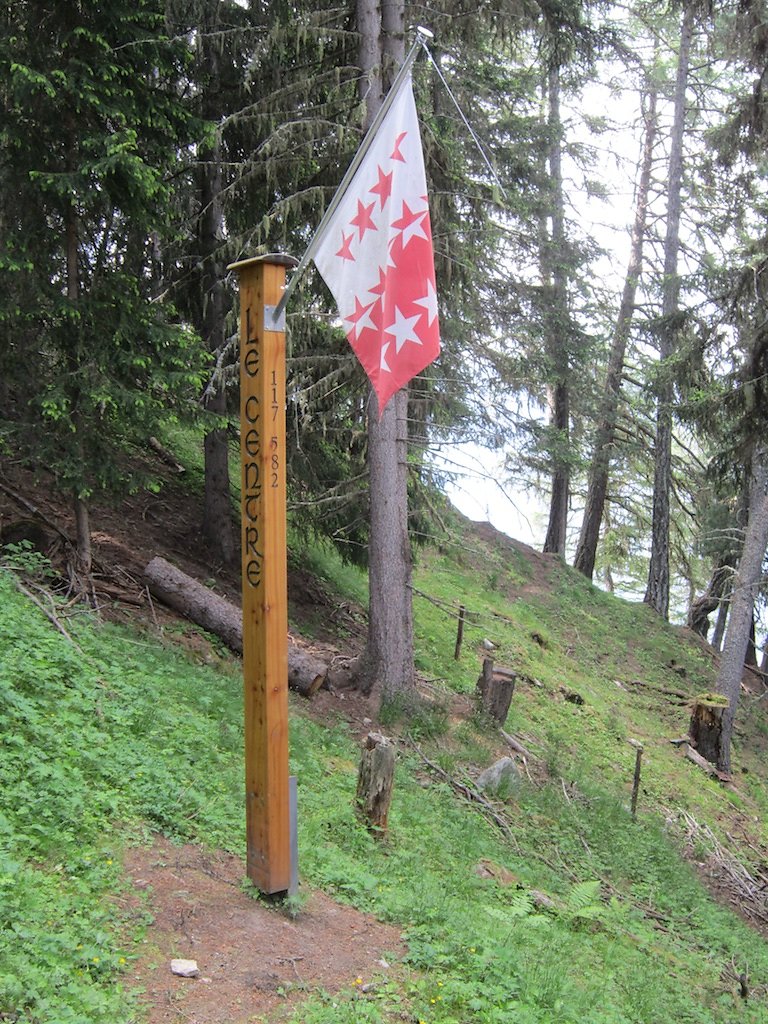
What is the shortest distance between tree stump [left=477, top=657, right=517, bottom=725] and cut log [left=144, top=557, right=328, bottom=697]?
2.22 metres

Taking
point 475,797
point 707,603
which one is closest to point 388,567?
point 475,797

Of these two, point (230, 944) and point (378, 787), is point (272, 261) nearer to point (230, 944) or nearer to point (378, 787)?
point (230, 944)

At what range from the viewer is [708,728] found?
14.2 metres

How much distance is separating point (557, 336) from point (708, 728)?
380 inches

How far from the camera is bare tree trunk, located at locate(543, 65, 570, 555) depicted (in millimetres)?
19656

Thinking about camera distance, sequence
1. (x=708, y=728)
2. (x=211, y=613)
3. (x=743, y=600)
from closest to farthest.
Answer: (x=211, y=613)
(x=708, y=728)
(x=743, y=600)

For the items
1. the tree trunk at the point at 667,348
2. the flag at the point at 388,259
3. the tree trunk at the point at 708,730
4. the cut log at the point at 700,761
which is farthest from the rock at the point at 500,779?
the tree trunk at the point at 667,348

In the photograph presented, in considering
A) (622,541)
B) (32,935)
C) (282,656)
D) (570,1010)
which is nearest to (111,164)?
(282,656)

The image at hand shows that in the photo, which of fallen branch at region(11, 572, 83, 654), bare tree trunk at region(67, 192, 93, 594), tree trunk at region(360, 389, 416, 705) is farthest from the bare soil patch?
tree trunk at region(360, 389, 416, 705)

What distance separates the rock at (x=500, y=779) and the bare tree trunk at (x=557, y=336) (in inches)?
405

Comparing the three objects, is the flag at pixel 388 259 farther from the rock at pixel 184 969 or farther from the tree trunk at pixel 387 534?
the tree trunk at pixel 387 534

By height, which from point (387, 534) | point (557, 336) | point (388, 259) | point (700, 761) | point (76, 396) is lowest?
point (700, 761)

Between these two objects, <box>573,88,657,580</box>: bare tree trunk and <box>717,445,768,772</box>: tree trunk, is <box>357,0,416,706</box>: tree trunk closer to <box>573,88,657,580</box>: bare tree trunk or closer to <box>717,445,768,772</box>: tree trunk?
<box>717,445,768,772</box>: tree trunk

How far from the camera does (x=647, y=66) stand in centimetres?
2191
